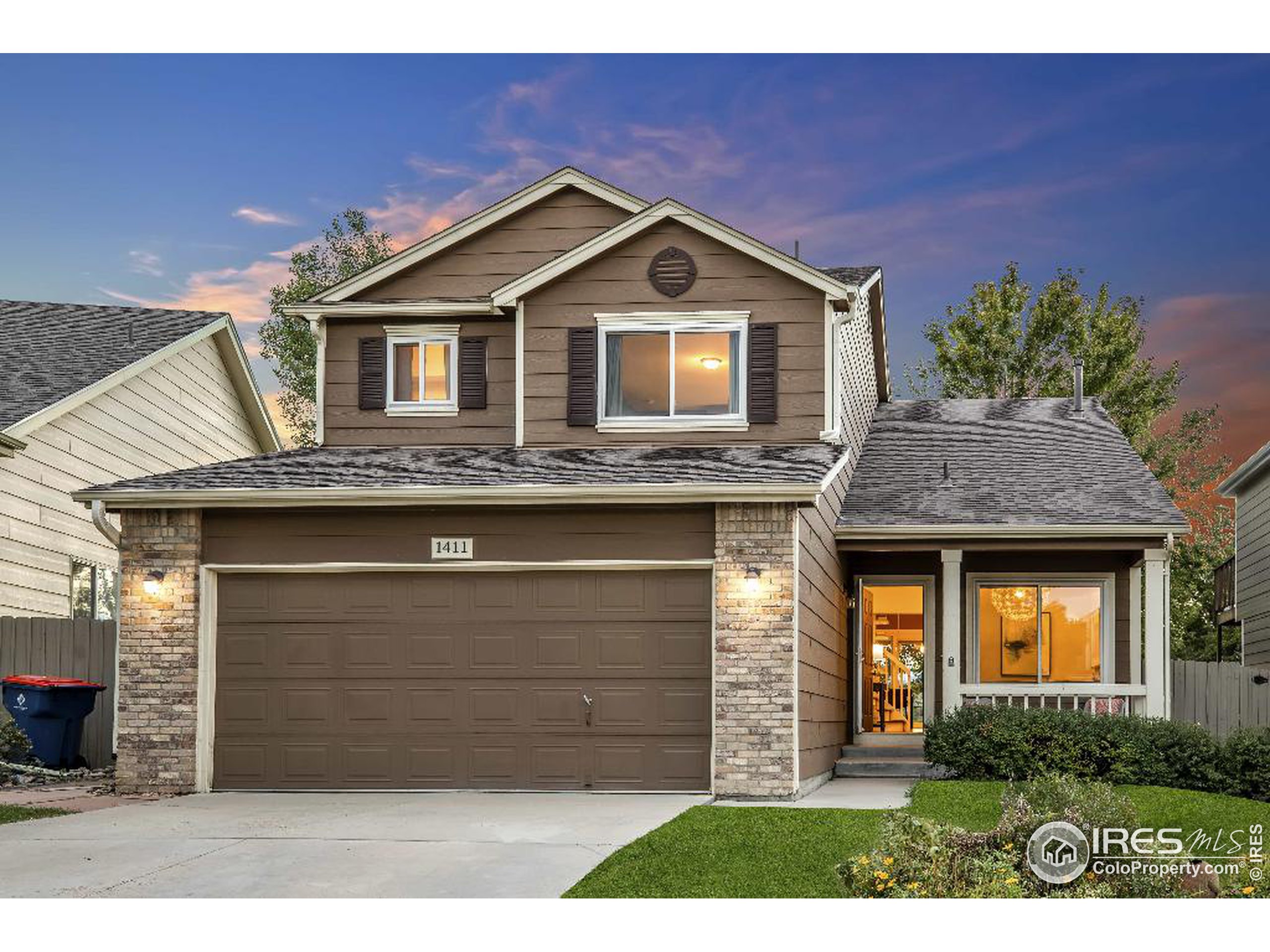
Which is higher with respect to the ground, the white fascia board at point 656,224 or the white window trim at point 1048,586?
the white fascia board at point 656,224

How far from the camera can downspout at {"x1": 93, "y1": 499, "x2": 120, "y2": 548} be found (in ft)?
49.1

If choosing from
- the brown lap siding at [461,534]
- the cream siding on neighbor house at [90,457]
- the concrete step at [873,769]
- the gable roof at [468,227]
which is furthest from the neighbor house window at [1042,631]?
the cream siding on neighbor house at [90,457]

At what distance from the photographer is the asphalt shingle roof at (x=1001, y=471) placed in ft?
57.4

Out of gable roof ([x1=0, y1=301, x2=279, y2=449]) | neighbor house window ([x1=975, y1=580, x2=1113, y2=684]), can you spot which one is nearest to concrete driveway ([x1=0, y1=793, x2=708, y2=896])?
neighbor house window ([x1=975, y1=580, x2=1113, y2=684])

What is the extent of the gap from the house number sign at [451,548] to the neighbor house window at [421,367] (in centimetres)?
318

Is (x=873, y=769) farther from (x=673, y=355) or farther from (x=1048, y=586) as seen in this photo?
(x=673, y=355)

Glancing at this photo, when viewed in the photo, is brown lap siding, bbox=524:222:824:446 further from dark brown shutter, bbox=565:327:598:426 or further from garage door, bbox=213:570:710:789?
garage door, bbox=213:570:710:789

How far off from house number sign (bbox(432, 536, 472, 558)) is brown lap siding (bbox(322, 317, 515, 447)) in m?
2.58

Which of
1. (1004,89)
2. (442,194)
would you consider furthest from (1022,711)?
(442,194)

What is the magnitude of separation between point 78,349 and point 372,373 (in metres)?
6.06

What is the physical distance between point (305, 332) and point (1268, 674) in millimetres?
21986

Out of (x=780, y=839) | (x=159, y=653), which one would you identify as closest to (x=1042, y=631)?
(x=780, y=839)

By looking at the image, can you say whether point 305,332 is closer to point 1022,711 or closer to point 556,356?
point 556,356

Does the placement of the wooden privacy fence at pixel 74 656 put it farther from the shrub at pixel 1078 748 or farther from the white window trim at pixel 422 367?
the shrub at pixel 1078 748
